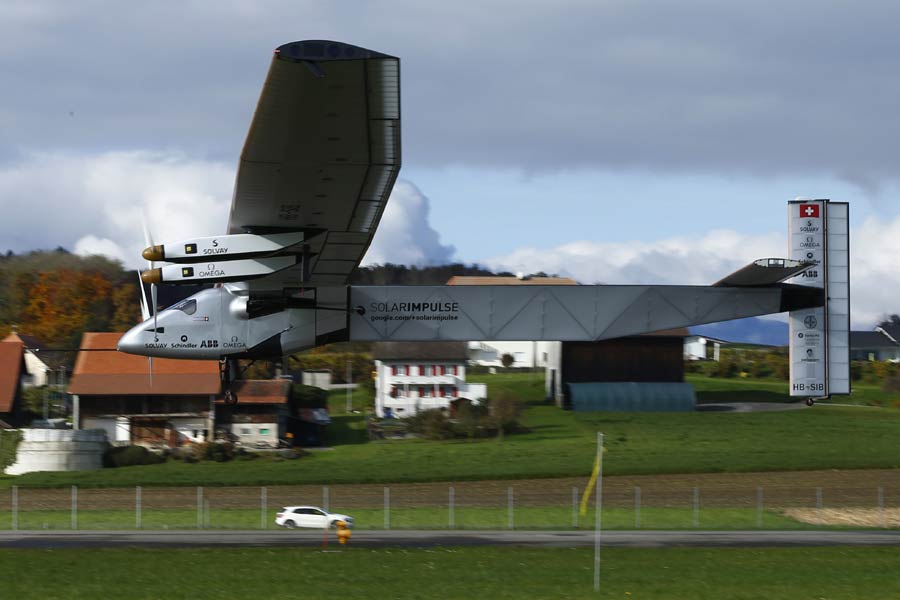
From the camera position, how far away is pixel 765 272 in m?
26.7

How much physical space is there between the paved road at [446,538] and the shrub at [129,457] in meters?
20.7

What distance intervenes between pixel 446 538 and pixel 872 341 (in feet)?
395

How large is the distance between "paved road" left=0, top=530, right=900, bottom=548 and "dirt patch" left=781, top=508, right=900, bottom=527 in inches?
104

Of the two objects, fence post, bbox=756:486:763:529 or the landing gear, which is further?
fence post, bbox=756:486:763:529

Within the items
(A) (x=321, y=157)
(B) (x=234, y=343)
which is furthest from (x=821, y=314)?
(B) (x=234, y=343)

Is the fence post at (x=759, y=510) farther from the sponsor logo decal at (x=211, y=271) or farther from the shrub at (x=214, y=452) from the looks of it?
the shrub at (x=214, y=452)

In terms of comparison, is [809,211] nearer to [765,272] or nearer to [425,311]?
[765,272]

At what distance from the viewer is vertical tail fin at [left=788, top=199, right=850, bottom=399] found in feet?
93.6

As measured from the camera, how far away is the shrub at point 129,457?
61.8 m

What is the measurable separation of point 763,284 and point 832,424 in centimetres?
5114

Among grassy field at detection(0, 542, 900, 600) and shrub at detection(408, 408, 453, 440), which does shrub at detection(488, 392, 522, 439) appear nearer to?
shrub at detection(408, 408, 453, 440)

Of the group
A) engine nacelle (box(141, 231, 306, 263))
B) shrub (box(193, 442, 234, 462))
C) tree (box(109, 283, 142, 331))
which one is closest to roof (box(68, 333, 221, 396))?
shrub (box(193, 442, 234, 462))

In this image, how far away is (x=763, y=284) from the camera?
2766 centimetres

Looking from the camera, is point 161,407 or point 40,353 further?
point 40,353
